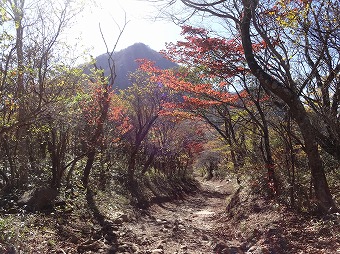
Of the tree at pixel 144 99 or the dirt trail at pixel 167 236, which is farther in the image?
the tree at pixel 144 99

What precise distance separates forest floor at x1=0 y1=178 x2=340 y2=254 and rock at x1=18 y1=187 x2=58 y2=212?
364 mm

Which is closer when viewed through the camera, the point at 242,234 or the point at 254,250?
the point at 254,250

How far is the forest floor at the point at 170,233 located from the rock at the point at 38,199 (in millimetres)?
364

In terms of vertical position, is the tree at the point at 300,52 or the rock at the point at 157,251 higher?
the tree at the point at 300,52

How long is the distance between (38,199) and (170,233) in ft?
10.9

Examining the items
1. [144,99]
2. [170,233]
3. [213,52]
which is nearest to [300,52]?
[213,52]

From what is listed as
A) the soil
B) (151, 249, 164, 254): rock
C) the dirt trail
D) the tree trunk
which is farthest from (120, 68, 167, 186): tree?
the tree trunk

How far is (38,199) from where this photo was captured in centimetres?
732

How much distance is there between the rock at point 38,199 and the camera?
7066 millimetres

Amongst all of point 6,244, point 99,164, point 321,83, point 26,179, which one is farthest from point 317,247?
point 99,164

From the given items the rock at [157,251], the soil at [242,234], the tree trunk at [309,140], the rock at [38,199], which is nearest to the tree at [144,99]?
the soil at [242,234]

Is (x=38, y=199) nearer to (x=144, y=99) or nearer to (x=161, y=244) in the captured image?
(x=161, y=244)

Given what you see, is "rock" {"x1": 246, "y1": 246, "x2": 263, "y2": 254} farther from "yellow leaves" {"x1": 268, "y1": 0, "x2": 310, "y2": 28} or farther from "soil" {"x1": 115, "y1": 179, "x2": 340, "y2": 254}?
"yellow leaves" {"x1": 268, "y1": 0, "x2": 310, "y2": 28}

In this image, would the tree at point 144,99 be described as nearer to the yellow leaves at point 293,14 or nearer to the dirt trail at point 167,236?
the dirt trail at point 167,236
